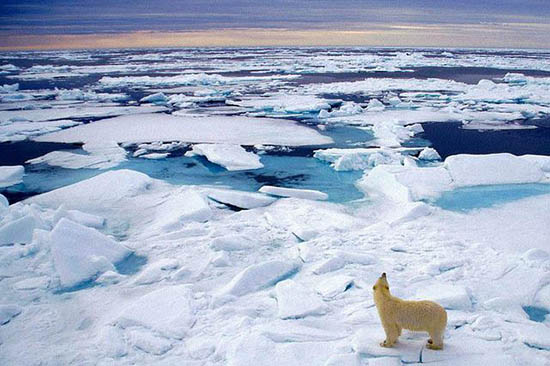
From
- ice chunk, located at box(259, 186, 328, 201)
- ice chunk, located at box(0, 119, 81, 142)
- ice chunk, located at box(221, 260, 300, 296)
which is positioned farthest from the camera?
ice chunk, located at box(0, 119, 81, 142)

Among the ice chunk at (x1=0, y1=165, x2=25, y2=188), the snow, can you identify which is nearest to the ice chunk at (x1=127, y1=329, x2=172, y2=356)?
the ice chunk at (x1=0, y1=165, x2=25, y2=188)

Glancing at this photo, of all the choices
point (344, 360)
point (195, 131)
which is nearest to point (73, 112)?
point (195, 131)

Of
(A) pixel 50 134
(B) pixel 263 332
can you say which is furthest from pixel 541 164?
(A) pixel 50 134

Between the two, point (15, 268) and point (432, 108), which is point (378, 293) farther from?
point (432, 108)

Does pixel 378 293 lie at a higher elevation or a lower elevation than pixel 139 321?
higher

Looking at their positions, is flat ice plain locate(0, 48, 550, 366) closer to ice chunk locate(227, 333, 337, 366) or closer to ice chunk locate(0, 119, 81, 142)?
ice chunk locate(227, 333, 337, 366)

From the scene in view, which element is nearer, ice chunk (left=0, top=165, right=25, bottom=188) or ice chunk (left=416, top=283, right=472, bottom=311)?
ice chunk (left=416, top=283, right=472, bottom=311)
